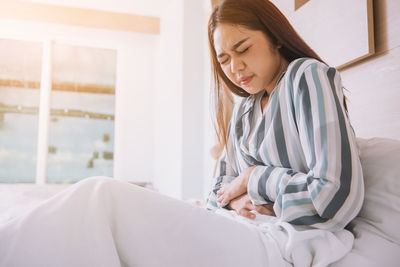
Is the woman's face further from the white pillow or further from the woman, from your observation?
the white pillow

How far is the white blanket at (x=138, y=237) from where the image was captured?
0.57m

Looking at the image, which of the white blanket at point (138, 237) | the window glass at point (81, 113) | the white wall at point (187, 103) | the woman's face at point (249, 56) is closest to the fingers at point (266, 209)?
the white blanket at point (138, 237)

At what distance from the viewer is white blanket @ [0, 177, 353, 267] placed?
1.86 feet

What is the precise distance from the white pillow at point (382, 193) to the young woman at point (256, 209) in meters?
0.09

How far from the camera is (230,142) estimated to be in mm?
1280

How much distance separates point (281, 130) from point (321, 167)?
22 cm

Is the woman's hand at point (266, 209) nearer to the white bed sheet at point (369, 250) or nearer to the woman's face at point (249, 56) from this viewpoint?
the white bed sheet at point (369, 250)

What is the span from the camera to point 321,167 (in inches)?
28.5

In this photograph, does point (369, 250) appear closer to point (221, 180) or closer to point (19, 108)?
point (221, 180)

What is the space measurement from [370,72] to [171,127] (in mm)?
2661

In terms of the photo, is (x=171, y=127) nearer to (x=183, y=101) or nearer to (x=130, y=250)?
(x=183, y=101)

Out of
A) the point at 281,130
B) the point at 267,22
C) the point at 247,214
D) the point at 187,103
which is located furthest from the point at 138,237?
the point at 187,103

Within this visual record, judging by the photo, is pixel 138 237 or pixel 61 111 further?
pixel 61 111

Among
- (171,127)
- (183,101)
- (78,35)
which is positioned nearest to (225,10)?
(183,101)
